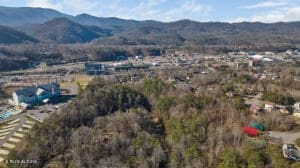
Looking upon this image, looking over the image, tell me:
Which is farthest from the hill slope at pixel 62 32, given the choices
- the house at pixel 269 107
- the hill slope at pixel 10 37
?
the house at pixel 269 107

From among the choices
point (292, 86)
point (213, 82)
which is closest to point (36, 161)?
point (213, 82)

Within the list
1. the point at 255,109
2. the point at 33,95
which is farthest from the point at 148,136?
the point at 33,95

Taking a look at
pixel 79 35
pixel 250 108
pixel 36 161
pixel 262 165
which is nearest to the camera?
pixel 262 165

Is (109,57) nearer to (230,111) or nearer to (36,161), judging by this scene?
(230,111)

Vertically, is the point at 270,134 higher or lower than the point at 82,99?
lower

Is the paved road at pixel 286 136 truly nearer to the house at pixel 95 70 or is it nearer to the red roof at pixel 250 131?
the red roof at pixel 250 131

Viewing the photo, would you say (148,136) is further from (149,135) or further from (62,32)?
(62,32)
